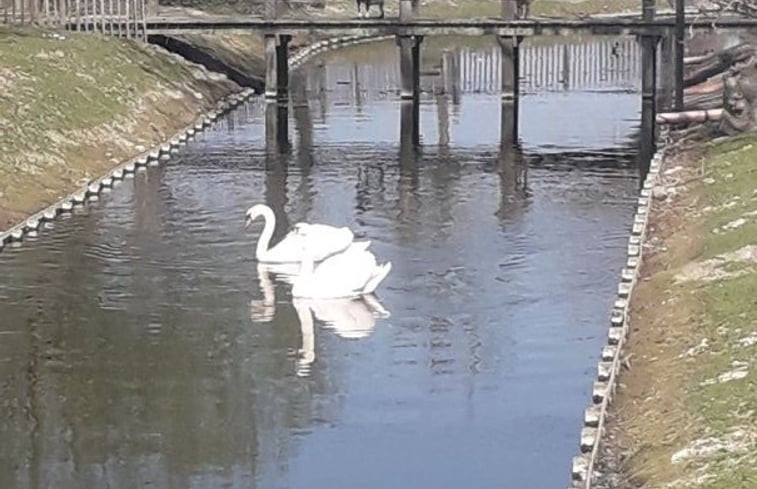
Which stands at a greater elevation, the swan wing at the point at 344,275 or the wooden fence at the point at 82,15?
the wooden fence at the point at 82,15

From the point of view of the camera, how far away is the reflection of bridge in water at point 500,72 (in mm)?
58812

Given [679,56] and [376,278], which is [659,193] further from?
[679,56]

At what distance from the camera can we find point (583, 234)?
2906 cm

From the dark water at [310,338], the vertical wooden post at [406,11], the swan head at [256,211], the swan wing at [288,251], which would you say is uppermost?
the vertical wooden post at [406,11]

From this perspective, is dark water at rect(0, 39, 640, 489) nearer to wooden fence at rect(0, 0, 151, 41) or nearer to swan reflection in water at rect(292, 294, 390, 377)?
swan reflection in water at rect(292, 294, 390, 377)

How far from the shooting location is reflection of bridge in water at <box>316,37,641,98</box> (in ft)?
193

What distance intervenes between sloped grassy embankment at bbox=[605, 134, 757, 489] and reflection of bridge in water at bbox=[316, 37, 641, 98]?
100 feet

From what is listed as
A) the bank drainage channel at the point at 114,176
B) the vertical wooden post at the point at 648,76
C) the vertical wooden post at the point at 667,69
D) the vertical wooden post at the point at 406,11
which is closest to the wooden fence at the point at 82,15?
the bank drainage channel at the point at 114,176

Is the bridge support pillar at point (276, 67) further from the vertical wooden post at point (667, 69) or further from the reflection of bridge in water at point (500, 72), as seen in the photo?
the vertical wooden post at point (667, 69)

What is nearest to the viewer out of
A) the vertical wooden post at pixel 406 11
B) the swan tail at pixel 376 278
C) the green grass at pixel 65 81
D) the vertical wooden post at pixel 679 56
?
the swan tail at pixel 376 278

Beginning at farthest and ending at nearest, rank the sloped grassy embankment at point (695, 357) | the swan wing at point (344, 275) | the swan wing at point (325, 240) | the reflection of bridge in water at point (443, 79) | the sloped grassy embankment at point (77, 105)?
the reflection of bridge in water at point (443, 79), the sloped grassy embankment at point (77, 105), the swan wing at point (325, 240), the swan wing at point (344, 275), the sloped grassy embankment at point (695, 357)

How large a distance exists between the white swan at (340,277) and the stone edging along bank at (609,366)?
3554mm

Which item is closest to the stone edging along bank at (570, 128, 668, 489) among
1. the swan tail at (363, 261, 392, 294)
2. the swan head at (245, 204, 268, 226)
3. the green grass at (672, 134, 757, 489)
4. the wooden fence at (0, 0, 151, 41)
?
the green grass at (672, 134, 757, 489)

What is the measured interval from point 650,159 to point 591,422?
926 inches
